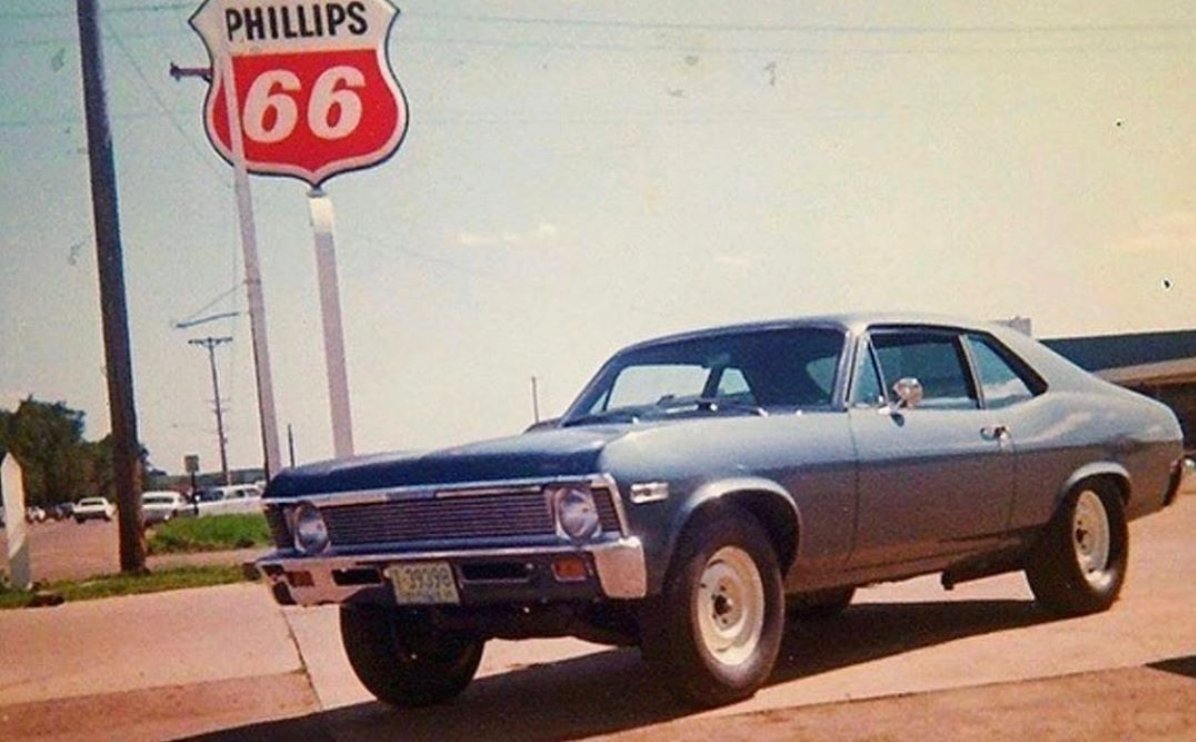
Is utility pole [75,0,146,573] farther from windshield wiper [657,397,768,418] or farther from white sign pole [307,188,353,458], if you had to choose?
windshield wiper [657,397,768,418]

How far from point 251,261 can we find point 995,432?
699 cm

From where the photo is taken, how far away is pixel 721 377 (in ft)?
22.1

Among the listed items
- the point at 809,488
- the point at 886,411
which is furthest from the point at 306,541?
the point at 886,411

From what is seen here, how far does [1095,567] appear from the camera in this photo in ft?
24.8

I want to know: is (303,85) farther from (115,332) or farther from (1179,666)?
(1179,666)

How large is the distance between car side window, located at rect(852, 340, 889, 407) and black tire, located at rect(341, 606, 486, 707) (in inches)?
75.4

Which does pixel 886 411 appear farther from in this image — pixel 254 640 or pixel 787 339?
pixel 254 640

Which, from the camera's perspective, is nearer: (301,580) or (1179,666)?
(1179,666)

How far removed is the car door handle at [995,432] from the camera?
6930mm

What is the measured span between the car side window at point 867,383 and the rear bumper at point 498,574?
1750 mm

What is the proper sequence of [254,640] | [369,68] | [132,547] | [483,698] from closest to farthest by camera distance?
[483,698], [254,640], [369,68], [132,547]

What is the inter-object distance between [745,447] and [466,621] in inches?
48.2

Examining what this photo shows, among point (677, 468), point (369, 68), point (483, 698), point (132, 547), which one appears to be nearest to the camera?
point (677, 468)

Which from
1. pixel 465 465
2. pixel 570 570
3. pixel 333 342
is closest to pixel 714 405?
pixel 465 465
